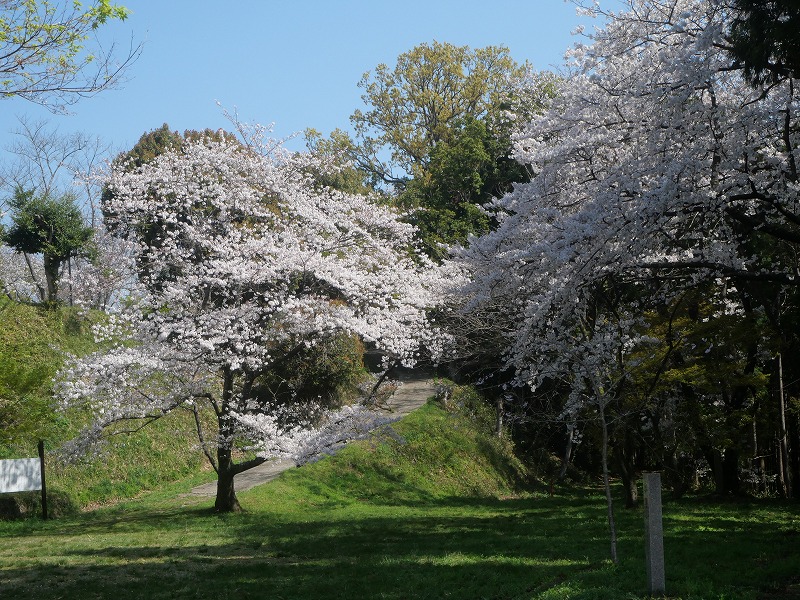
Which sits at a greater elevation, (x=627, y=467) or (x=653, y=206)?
(x=653, y=206)

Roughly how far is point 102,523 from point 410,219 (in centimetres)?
1554

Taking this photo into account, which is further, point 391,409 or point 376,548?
point 391,409

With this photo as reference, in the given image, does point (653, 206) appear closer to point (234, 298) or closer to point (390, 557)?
point (390, 557)

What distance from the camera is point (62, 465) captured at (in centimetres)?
1577

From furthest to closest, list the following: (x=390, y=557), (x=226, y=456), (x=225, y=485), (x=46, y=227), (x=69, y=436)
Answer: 1. (x=46, y=227)
2. (x=69, y=436)
3. (x=225, y=485)
4. (x=226, y=456)
5. (x=390, y=557)

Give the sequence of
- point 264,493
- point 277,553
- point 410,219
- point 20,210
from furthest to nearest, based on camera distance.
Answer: point 410,219 → point 20,210 → point 264,493 → point 277,553

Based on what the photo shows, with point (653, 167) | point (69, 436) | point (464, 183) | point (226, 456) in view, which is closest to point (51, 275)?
point (69, 436)

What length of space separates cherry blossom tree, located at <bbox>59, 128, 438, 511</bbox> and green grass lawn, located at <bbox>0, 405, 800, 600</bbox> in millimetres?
1781

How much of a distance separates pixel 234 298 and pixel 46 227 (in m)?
8.92

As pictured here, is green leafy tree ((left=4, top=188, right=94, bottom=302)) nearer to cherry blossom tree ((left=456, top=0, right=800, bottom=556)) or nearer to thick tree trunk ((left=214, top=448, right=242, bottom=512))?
thick tree trunk ((left=214, top=448, right=242, bottom=512))

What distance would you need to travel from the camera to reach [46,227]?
20438 mm

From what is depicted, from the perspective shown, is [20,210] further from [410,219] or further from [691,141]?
[691,141]

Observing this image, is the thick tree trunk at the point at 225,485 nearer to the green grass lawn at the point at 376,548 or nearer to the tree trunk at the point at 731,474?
the green grass lawn at the point at 376,548

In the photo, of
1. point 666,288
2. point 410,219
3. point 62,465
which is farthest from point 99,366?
point 410,219
